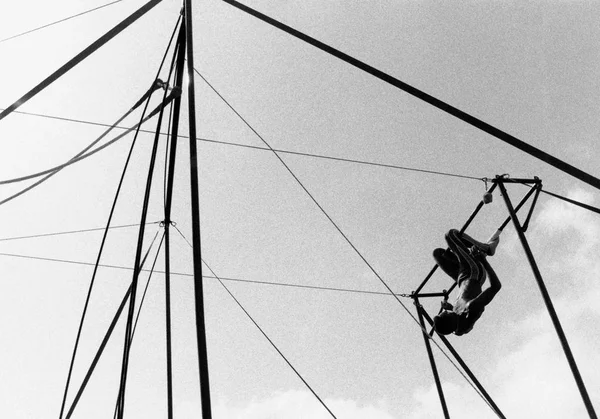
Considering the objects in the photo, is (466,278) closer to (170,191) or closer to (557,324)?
(557,324)

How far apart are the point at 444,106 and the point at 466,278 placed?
393 centimetres

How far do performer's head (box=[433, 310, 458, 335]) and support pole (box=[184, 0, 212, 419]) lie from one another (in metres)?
4.83

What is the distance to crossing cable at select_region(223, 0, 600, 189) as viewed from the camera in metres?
5.08

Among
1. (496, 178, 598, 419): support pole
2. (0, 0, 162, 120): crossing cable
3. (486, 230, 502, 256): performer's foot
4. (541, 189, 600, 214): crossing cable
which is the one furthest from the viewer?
(486, 230, 502, 256): performer's foot

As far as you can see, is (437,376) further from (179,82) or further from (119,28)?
(119,28)

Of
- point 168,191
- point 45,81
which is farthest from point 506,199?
point 45,81

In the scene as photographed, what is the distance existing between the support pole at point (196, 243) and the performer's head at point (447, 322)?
483cm

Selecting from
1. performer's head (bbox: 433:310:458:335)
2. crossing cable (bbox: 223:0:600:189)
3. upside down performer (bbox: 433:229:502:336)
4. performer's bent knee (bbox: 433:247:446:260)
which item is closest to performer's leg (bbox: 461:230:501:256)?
upside down performer (bbox: 433:229:502:336)

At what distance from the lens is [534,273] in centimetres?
606

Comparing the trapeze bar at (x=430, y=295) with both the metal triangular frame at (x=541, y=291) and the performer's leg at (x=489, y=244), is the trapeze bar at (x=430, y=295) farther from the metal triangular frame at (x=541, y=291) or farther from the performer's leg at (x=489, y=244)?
the performer's leg at (x=489, y=244)

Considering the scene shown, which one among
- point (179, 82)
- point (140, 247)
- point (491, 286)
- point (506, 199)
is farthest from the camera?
point (491, 286)

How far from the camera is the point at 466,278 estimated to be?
27.4ft

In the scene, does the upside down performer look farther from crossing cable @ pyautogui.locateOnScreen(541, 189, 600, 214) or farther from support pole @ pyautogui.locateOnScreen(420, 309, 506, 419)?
crossing cable @ pyautogui.locateOnScreen(541, 189, 600, 214)

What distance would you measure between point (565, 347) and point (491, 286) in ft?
7.58
